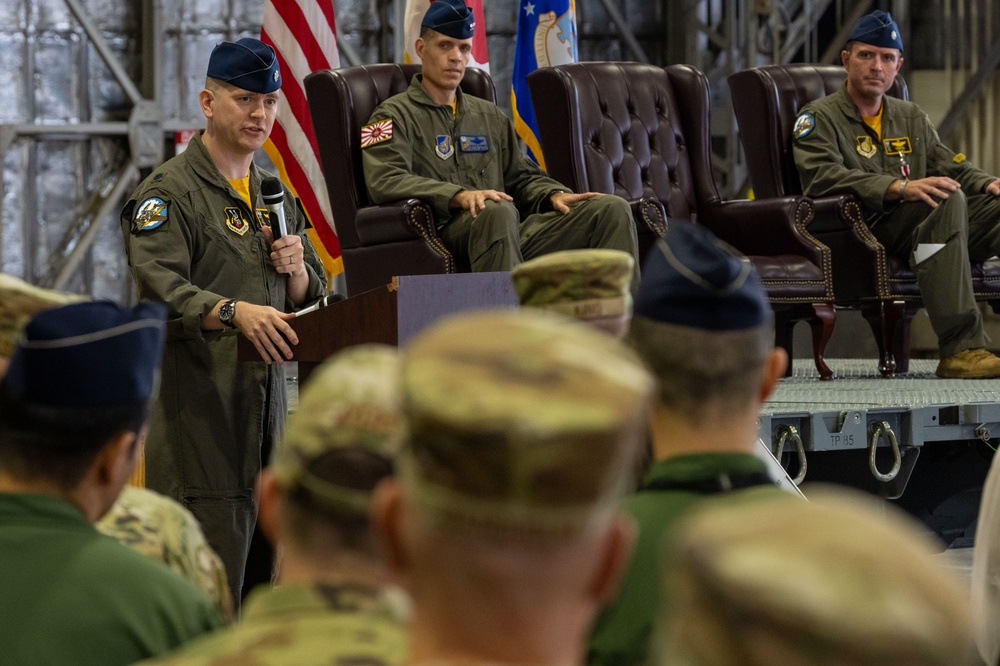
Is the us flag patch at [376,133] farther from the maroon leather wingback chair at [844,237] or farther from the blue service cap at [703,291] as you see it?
the blue service cap at [703,291]

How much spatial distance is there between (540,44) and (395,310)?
13.6ft

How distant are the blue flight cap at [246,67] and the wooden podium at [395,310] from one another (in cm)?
60

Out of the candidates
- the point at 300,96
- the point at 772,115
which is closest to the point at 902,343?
the point at 772,115

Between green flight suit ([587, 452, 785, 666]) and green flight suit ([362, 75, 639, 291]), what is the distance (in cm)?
285

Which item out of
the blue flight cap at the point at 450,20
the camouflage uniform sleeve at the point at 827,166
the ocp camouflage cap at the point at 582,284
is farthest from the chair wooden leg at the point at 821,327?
the ocp camouflage cap at the point at 582,284

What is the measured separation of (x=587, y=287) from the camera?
Result: 155 centimetres

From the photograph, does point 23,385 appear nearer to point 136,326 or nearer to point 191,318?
point 136,326

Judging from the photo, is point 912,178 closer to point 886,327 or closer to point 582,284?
point 886,327

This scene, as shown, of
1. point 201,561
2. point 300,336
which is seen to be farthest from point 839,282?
point 201,561

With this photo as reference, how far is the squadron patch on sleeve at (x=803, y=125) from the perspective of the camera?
5.11 m

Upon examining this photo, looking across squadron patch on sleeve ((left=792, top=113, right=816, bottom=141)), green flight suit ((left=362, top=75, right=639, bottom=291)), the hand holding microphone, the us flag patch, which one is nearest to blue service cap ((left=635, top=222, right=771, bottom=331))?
the hand holding microphone

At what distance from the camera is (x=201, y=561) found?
1.40 metres

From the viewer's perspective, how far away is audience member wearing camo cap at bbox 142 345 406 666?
821 millimetres

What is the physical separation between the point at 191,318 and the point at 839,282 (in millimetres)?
2856
